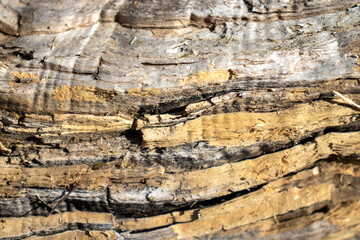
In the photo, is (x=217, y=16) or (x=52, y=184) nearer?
(x=52, y=184)

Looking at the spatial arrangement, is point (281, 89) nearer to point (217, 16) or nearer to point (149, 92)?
point (217, 16)

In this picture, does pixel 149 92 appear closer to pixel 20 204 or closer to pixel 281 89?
pixel 281 89

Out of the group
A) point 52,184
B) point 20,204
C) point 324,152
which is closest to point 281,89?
point 324,152

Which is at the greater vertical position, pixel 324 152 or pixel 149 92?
pixel 149 92

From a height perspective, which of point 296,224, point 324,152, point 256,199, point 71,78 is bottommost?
point 296,224

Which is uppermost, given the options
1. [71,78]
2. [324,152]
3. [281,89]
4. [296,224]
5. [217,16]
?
[217,16]

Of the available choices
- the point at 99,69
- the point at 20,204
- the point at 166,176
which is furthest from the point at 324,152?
the point at 20,204
